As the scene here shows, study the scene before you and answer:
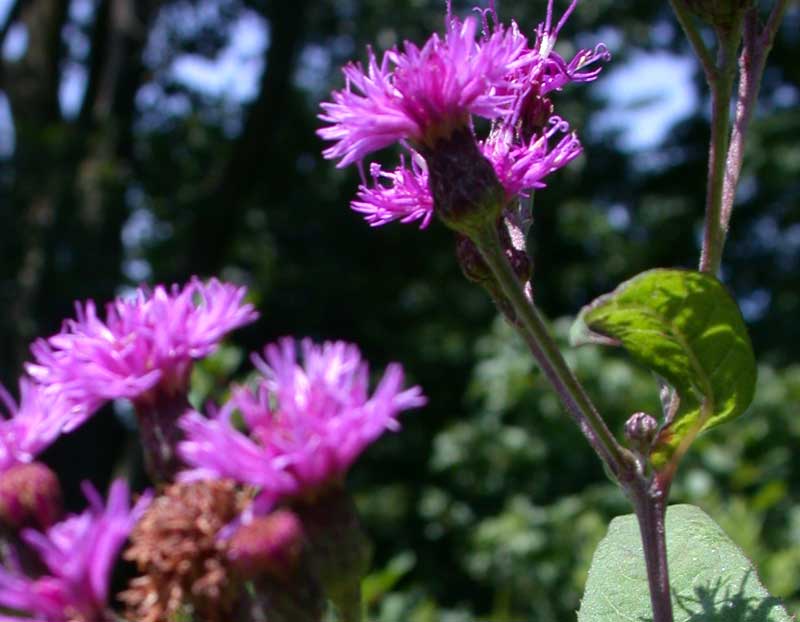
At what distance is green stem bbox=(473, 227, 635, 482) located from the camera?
1.36 metres

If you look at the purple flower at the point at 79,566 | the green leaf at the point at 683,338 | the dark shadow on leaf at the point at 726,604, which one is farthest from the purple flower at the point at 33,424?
the dark shadow on leaf at the point at 726,604

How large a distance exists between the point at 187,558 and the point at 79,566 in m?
0.12

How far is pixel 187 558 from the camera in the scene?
114 centimetres

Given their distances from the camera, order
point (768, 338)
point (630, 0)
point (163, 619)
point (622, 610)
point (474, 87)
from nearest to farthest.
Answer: point (163, 619), point (474, 87), point (622, 610), point (768, 338), point (630, 0)

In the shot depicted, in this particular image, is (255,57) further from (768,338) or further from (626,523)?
(626,523)

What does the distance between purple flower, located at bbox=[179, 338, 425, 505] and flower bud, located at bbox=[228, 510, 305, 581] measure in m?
0.04

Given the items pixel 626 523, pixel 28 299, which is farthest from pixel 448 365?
pixel 626 523

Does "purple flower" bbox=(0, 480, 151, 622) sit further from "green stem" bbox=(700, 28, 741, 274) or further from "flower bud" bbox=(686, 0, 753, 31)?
"flower bud" bbox=(686, 0, 753, 31)

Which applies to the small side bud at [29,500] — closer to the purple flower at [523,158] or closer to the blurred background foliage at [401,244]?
the purple flower at [523,158]

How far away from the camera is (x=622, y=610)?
1.58 m

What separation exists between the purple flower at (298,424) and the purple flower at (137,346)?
7.2 inches

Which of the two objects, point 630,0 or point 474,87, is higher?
point 630,0

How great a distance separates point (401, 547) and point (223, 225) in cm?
395

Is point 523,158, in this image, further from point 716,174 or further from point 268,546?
point 268,546
